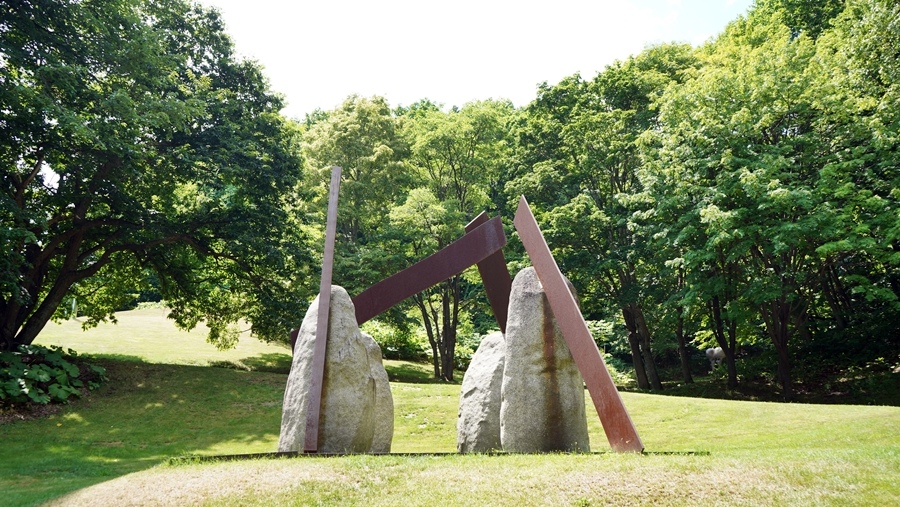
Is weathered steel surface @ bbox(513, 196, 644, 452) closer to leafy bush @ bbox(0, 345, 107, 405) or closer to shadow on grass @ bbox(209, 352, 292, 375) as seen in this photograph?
leafy bush @ bbox(0, 345, 107, 405)

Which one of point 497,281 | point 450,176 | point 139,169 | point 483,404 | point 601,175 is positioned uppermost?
point 450,176

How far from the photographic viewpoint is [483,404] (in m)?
10.4

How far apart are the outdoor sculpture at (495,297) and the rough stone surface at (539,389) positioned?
17 centimetres

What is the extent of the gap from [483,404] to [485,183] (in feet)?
72.8

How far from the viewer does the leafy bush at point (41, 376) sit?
16969 mm

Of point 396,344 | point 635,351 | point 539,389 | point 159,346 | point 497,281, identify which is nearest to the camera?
point 539,389

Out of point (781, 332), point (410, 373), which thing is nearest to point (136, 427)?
point (410, 373)

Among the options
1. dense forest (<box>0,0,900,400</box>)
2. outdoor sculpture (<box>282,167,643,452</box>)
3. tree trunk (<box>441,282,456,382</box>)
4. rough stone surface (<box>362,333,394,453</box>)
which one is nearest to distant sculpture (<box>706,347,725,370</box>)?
dense forest (<box>0,0,900,400</box>)

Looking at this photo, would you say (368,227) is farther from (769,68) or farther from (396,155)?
(769,68)

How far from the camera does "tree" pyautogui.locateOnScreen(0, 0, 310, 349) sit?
16078 millimetres

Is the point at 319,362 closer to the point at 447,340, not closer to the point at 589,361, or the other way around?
the point at 589,361

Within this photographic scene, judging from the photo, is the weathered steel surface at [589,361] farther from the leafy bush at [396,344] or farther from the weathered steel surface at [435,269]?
the leafy bush at [396,344]

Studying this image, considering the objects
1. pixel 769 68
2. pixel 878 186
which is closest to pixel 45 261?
pixel 769 68

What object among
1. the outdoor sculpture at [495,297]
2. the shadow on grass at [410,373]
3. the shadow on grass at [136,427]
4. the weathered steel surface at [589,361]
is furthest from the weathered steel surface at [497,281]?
the shadow on grass at [410,373]
